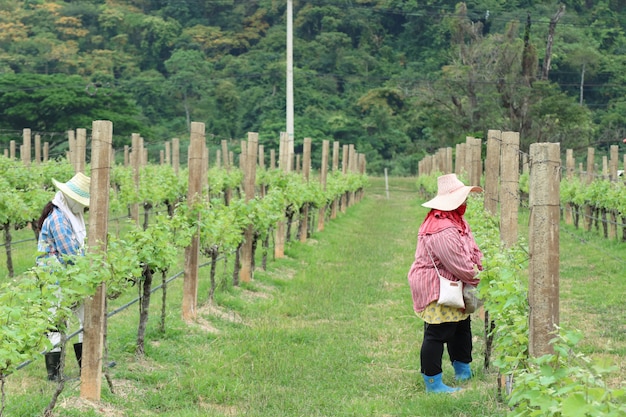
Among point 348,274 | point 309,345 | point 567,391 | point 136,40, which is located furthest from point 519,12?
point 567,391

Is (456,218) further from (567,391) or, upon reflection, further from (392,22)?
(392,22)

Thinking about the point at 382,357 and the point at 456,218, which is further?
the point at 382,357

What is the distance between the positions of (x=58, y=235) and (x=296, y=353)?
2.36m

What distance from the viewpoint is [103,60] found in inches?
2279

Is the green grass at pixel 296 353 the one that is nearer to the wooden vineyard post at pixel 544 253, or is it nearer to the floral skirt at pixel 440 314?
the floral skirt at pixel 440 314

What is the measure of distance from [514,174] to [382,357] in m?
2.03

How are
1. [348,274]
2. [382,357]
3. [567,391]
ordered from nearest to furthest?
[567,391] → [382,357] → [348,274]

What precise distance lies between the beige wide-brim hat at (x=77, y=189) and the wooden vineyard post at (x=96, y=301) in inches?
26.4

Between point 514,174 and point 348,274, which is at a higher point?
point 514,174

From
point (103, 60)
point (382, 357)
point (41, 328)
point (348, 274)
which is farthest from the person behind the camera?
point (103, 60)

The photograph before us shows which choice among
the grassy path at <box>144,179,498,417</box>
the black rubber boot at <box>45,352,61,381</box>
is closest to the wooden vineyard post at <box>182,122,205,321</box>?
the grassy path at <box>144,179,498,417</box>

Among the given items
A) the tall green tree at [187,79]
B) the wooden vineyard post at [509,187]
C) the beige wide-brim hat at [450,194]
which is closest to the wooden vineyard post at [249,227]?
the wooden vineyard post at [509,187]

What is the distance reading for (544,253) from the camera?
4.66m

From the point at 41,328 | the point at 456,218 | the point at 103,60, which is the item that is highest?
the point at 103,60
